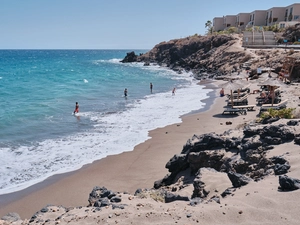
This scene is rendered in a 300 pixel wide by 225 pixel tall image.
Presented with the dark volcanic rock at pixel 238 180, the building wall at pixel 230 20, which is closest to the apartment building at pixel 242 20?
the building wall at pixel 230 20

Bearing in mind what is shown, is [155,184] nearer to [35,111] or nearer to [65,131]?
[65,131]

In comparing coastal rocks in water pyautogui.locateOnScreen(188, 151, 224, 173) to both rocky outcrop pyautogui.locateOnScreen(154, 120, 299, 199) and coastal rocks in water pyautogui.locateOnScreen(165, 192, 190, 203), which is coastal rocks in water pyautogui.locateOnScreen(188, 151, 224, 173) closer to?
rocky outcrop pyautogui.locateOnScreen(154, 120, 299, 199)

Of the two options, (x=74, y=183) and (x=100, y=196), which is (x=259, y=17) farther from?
(x=100, y=196)

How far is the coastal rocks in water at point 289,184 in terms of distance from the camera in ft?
17.6

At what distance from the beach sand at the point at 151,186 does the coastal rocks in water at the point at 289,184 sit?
0.15 metres

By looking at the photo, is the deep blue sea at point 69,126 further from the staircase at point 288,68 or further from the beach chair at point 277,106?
the staircase at point 288,68

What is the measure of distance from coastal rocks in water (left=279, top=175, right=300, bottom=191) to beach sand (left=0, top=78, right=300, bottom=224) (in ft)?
0.48

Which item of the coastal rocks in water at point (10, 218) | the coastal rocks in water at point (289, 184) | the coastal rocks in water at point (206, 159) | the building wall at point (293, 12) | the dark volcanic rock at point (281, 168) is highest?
the building wall at point (293, 12)

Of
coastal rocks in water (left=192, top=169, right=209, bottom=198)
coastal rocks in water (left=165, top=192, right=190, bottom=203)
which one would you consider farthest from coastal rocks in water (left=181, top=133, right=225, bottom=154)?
coastal rocks in water (left=165, top=192, right=190, bottom=203)

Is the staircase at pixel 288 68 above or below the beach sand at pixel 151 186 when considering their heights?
above

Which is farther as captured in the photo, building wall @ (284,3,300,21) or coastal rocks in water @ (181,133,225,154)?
building wall @ (284,3,300,21)

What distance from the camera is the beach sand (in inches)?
197

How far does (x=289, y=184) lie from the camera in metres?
5.38

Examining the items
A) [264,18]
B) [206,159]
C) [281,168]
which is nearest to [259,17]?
[264,18]
